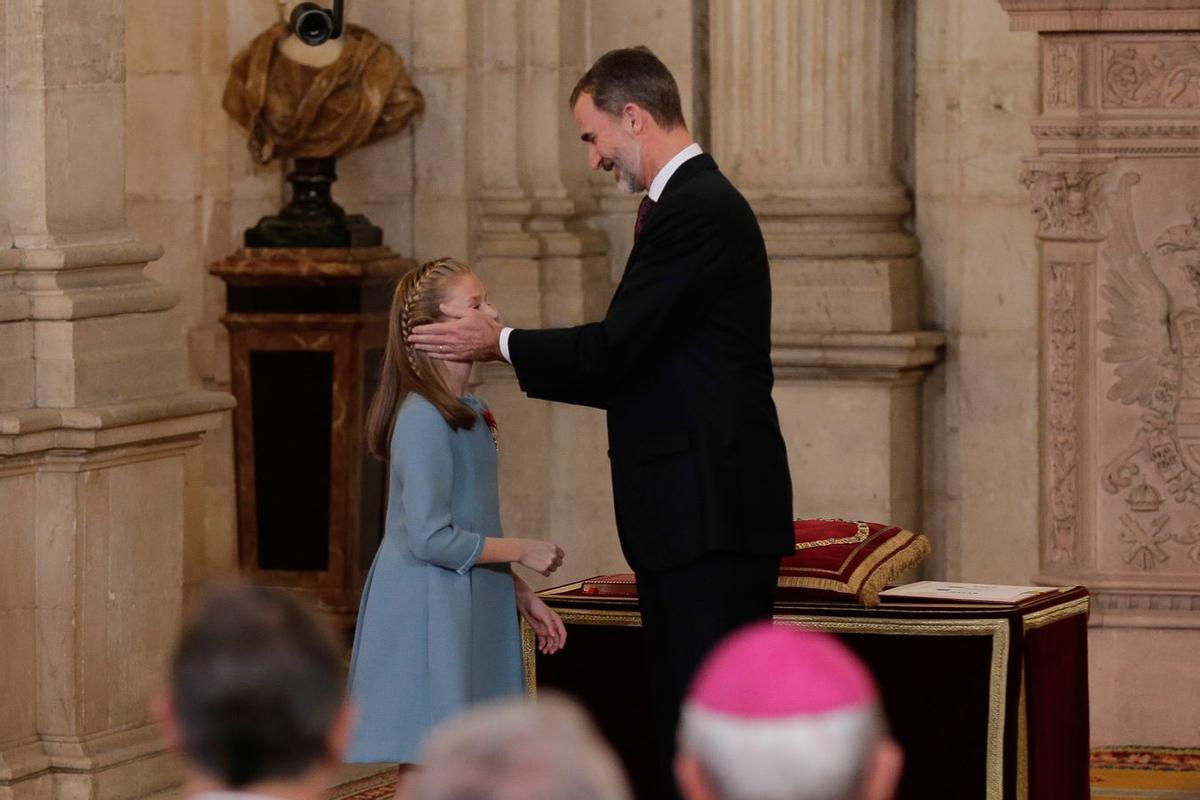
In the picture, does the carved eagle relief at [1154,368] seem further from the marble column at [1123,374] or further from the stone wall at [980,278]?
the stone wall at [980,278]

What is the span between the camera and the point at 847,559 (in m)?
5.84

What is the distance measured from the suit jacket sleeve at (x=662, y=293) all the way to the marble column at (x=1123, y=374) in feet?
9.28

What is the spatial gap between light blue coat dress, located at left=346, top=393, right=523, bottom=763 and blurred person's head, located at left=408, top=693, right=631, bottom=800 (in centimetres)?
278

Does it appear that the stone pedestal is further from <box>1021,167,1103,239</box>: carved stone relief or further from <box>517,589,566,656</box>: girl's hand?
<box>517,589,566,656</box>: girl's hand

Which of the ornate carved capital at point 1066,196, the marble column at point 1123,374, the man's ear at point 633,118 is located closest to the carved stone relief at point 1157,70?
the marble column at point 1123,374

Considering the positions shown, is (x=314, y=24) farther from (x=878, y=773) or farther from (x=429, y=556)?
(x=878, y=773)

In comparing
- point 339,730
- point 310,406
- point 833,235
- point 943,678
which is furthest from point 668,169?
point 310,406

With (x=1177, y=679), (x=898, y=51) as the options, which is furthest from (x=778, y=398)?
(x=1177, y=679)

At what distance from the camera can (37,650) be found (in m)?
6.59

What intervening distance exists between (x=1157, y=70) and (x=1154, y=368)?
0.90m

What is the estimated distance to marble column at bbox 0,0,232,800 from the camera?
652cm

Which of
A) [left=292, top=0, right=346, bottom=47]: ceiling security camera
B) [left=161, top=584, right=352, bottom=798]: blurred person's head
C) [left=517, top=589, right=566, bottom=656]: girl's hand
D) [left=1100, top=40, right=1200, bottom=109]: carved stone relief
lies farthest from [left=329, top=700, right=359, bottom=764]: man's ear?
[left=292, top=0, right=346, bottom=47]: ceiling security camera

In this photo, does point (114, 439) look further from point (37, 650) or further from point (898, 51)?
point (898, 51)

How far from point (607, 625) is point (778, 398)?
9.62 feet
